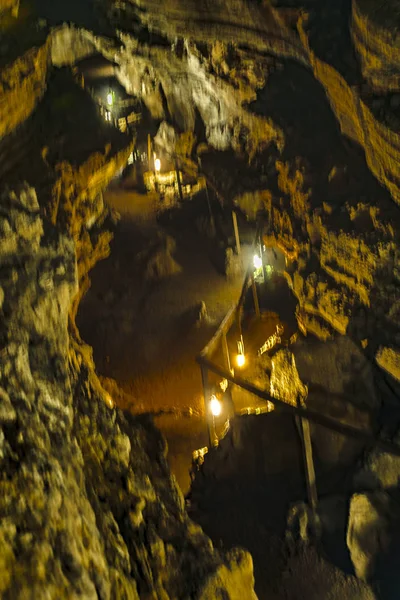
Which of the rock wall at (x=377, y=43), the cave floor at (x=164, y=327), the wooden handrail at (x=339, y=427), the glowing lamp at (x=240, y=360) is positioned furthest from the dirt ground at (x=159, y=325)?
the rock wall at (x=377, y=43)

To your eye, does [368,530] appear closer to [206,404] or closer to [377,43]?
[206,404]

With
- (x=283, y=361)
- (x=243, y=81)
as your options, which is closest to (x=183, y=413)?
(x=283, y=361)

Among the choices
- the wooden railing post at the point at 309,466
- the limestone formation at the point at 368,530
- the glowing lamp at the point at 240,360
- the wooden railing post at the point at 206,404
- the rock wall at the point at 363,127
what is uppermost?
the rock wall at the point at 363,127

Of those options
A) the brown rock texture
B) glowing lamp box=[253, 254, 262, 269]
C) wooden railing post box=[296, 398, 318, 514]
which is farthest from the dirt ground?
the brown rock texture

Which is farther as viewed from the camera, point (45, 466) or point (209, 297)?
point (209, 297)

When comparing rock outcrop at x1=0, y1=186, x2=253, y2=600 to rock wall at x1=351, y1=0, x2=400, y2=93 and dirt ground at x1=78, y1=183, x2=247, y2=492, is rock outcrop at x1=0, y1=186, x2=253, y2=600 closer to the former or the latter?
rock wall at x1=351, y1=0, x2=400, y2=93

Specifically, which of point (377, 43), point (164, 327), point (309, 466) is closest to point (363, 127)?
point (377, 43)

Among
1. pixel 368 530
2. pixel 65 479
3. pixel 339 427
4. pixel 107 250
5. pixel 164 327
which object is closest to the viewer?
pixel 65 479

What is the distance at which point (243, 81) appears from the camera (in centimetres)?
1063

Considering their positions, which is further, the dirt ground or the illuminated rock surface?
the dirt ground

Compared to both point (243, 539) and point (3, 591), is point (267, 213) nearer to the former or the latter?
→ point (243, 539)

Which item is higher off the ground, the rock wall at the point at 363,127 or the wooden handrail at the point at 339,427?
the rock wall at the point at 363,127

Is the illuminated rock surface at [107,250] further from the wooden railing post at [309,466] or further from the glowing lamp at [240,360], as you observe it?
the glowing lamp at [240,360]

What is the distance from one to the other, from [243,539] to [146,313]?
10.4 meters
